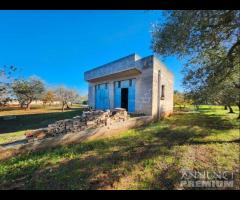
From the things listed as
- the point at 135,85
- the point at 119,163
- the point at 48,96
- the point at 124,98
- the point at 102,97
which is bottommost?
the point at 119,163

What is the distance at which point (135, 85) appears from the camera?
12.8m

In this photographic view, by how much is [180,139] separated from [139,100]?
525 cm

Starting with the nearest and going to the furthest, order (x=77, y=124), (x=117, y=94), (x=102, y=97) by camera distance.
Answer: (x=77, y=124)
(x=117, y=94)
(x=102, y=97)

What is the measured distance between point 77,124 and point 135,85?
20.0 feet

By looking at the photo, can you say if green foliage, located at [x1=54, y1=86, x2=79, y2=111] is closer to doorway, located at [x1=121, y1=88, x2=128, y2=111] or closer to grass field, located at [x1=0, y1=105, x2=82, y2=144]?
grass field, located at [x1=0, y1=105, x2=82, y2=144]

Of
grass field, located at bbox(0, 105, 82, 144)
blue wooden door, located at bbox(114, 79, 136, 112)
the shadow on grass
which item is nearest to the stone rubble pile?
grass field, located at bbox(0, 105, 82, 144)

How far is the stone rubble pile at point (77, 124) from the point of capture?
23.6ft

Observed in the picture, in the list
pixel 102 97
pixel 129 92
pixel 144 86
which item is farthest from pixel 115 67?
pixel 102 97

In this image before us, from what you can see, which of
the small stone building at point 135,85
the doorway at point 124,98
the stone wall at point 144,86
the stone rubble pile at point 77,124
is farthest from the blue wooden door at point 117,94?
the stone rubble pile at point 77,124

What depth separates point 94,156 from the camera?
5742 mm

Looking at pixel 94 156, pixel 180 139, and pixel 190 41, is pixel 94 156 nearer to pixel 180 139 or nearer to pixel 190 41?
pixel 180 139

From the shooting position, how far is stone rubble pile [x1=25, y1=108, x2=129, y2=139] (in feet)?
23.6

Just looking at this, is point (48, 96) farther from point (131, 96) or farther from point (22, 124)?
point (131, 96)

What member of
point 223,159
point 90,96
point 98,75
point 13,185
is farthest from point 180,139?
point 90,96
